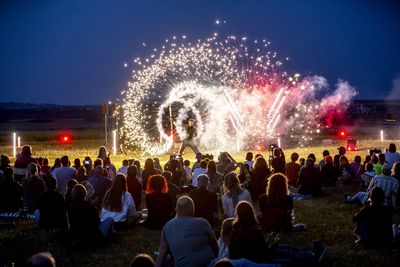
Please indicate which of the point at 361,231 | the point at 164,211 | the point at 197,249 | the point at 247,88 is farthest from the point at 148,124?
the point at 197,249

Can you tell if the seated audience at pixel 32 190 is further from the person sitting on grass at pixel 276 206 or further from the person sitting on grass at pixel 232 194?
the person sitting on grass at pixel 276 206

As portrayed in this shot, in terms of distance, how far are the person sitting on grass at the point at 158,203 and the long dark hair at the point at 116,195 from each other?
57 centimetres

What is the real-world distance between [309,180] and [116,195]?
707 cm

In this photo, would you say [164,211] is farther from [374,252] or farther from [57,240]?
[374,252]

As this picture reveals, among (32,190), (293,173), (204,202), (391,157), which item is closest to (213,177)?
(204,202)

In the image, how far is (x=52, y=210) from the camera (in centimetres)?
1325

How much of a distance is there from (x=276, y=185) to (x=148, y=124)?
76.2ft

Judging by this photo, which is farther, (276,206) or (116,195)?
(116,195)

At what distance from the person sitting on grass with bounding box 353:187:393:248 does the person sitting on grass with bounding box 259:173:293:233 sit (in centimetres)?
150

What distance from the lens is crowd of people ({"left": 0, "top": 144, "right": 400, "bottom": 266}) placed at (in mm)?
8719

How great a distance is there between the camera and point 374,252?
11.1 m

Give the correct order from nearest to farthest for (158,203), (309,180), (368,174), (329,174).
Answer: (158,203) → (309,180) → (368,174) → (329,174)

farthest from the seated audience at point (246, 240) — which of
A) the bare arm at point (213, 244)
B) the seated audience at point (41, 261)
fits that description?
the seated audience at point (41, 261)

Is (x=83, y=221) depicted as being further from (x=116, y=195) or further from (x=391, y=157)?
(x=391, y=157)
